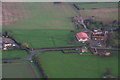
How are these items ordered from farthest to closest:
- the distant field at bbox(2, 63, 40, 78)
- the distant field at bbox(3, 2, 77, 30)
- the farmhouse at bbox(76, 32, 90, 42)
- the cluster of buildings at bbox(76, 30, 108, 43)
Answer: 1. the distant field at bbox(3, 2, 77, 30)
2. the cluster of buildings at bbox(76, 30, 108, 43)
3. the farmhouse at bbox(76, 32, 90, 42)
4. the distant field at bbox(2, 63, 40, 78)

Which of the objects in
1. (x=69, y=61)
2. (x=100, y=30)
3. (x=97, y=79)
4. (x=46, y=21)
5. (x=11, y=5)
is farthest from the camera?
(x=11, y=5)

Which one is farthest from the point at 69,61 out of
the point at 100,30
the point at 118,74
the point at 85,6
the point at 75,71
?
the point at 85,6

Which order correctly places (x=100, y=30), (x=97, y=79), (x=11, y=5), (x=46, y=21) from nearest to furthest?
1. (x=97, y=79)
2. (x=100, y=30)
3. (x=46, y=21)
4. (x=11, y=5)

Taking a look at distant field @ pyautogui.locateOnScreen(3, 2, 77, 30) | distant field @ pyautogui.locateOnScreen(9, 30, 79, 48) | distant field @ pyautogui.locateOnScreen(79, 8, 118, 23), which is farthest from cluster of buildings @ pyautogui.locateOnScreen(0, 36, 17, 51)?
distant field @ pyautogui.locateOnScreen(79, 8, 118, 23)

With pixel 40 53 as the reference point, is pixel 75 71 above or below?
below

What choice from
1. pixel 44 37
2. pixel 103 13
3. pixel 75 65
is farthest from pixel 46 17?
pixel 75 65

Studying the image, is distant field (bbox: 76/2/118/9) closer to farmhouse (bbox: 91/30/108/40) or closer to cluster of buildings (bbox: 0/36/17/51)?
farmhouse (bbox: 91/30/108/40)

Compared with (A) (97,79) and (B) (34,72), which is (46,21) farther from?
(A) (97,79)

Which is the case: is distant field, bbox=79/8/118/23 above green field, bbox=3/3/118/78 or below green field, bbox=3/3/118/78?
above
